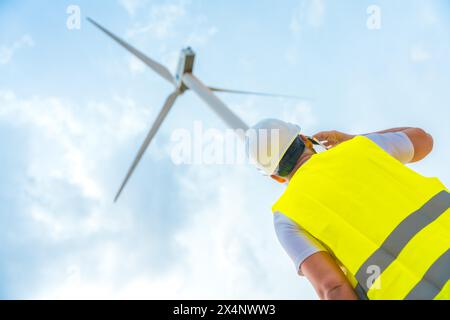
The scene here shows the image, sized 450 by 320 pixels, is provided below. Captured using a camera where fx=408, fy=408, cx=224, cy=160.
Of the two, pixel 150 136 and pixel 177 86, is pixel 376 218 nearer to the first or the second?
pixel 150 136

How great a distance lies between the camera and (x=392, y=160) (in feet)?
15.4

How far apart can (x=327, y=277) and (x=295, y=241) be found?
500 mm

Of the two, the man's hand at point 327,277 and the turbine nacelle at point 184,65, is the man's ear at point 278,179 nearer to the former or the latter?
the man's hand at point 327,277

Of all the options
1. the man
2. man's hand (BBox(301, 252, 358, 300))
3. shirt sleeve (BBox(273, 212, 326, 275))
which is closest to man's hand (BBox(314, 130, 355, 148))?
the man

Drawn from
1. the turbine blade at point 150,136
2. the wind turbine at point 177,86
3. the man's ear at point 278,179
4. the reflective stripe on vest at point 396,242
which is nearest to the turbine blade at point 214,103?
the wind turbine at point 177,86

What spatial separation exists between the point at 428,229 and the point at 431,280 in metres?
0.53

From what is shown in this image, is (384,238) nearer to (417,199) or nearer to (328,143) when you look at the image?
(417,199)

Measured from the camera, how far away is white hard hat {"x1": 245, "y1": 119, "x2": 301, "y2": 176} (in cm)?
520

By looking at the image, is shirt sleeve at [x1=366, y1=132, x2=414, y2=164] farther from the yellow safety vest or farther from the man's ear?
the man's ear

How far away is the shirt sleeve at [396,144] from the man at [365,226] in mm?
209

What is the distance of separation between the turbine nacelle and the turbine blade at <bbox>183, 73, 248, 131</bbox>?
0.25 m

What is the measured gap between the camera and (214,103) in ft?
53.8

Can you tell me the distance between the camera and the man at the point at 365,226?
382 cm
